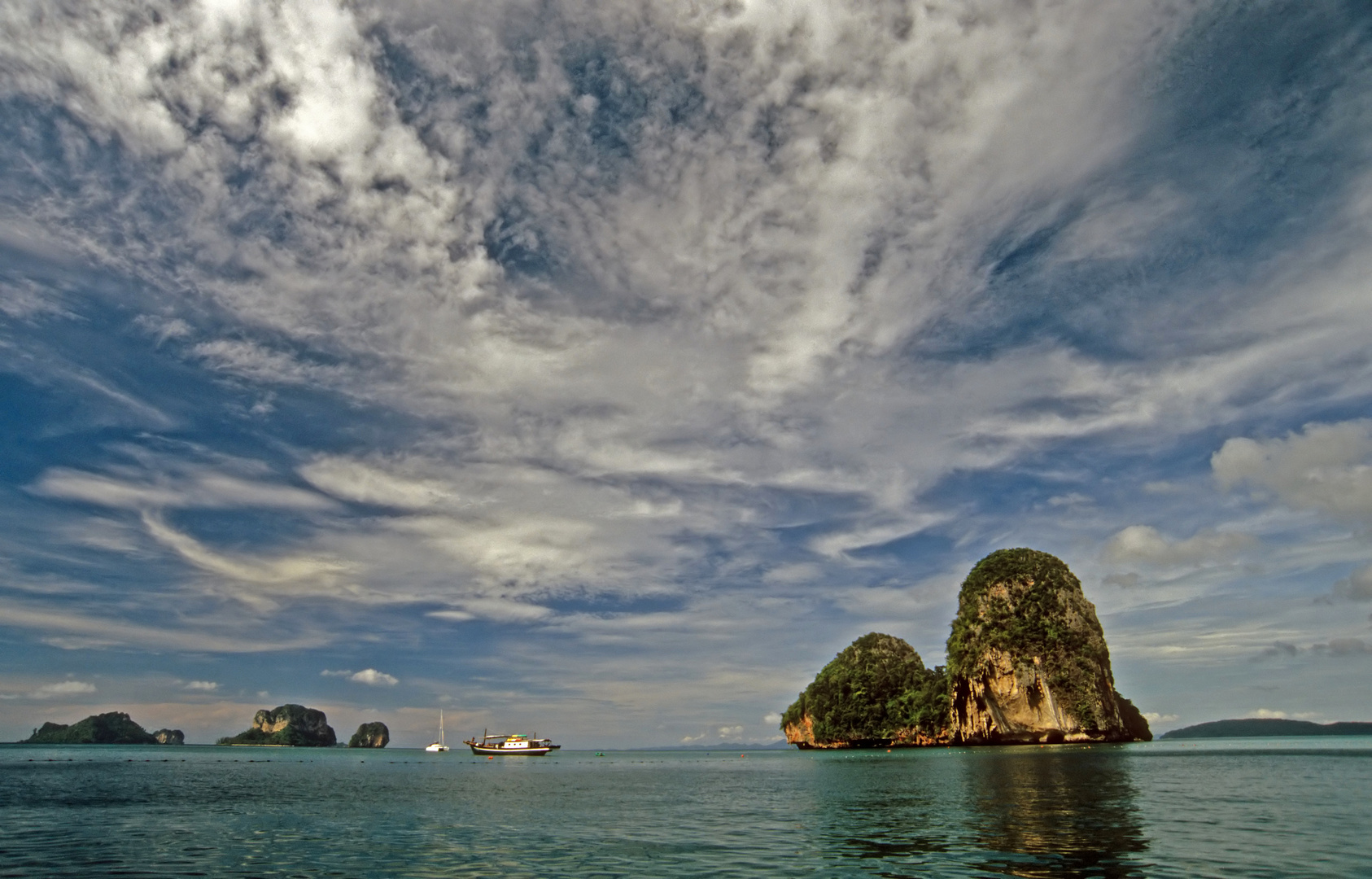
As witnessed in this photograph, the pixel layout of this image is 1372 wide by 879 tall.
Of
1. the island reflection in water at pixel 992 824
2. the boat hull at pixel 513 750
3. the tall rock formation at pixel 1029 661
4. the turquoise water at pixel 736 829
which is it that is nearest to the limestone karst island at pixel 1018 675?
the tall rock formation at pixel 1029 661

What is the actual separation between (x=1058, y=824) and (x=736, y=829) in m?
15.4

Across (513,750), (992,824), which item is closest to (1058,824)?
(992,824)

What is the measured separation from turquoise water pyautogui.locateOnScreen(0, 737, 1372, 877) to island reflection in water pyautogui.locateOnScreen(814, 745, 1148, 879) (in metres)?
0.17

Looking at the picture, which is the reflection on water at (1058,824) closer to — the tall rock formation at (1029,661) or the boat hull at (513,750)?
the tall rock formation at (1029,661)

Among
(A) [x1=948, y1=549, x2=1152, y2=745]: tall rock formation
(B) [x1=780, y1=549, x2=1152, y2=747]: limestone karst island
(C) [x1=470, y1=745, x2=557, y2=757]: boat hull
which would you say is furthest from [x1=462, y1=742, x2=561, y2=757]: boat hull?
(A) [x1=948, y1=549, x2=1152, y2=745]: tall rock formation

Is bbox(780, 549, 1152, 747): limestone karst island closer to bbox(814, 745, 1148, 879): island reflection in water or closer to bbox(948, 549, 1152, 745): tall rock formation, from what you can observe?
bbox(948, 549, 1152, 745): tall rock formation

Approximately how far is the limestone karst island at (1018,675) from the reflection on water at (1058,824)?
93861mm

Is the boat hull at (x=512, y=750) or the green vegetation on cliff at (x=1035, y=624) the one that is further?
the boat hull at (x=512, y=750)

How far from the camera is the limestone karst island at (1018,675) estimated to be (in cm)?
15362

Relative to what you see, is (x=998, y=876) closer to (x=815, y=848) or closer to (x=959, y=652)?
(x=815, y=848)

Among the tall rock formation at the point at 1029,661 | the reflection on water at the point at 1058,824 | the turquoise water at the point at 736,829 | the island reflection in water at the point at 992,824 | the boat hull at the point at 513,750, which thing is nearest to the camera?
the reflection on water at the point at 1058,824

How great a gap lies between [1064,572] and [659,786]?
134m

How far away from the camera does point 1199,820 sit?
117 ft

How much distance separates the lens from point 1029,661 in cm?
15662
